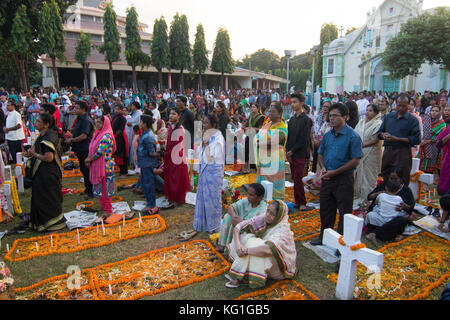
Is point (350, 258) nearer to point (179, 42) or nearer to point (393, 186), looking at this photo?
point (393, 186)

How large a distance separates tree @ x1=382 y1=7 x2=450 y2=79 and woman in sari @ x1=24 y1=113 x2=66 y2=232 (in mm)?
24104

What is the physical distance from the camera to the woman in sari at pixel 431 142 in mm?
7344

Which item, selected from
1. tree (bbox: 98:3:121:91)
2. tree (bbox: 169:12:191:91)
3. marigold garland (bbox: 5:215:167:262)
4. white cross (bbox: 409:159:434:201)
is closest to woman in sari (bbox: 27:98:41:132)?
marigold garland (bbox: 5:215:167:262)

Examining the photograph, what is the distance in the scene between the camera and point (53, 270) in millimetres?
3959

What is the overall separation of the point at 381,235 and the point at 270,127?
2321 millimetres

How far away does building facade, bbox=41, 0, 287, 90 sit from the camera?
29.4 metres

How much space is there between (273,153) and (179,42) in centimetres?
2728

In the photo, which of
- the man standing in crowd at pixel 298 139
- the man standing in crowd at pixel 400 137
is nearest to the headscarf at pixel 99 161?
the man standing in crowd at pixel 298 139

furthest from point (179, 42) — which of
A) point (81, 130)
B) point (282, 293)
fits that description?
point (282, 293)

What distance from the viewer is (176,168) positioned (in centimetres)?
613

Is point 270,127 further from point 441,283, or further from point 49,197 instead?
point 49,197

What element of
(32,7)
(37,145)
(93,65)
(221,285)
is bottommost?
(221,285)

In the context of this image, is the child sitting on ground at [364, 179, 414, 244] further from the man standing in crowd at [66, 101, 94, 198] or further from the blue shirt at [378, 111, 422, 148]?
the man standing in crowd at [66, 101, 94, 198]
